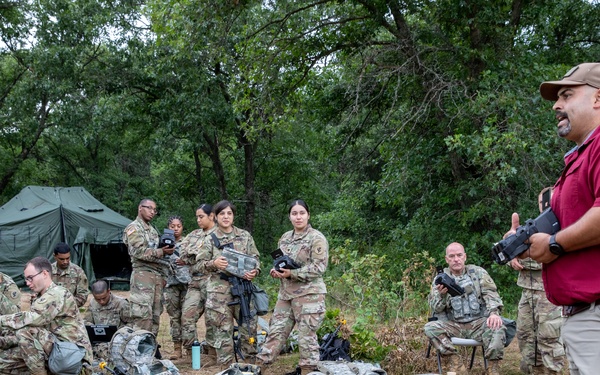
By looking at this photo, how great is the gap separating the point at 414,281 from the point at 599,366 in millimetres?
6773

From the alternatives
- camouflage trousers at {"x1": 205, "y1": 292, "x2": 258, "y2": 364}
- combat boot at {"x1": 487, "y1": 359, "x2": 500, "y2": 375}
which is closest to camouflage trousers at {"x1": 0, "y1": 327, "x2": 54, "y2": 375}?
camouflage trousers at {"x1": 205, "y1": 292, "x2": 258, "y2": 364}

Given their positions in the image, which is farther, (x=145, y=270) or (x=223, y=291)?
(x=145, y=270)

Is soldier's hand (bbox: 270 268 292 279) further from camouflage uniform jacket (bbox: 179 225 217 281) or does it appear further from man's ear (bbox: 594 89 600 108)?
man's ear (bbox: 594 89 600 108)

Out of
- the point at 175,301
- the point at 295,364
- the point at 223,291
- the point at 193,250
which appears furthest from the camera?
the point at 175,301

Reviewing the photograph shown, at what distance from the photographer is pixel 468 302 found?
6105 millimetres

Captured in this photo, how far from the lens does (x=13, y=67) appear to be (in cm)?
2052

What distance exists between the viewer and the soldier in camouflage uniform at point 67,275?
727 centimetres

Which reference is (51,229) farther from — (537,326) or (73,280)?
(537,326)

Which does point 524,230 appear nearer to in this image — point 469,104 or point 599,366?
point 599,366

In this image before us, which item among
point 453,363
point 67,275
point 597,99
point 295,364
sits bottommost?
point 295,364

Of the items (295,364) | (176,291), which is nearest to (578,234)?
(295,364)

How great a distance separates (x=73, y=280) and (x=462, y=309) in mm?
4769

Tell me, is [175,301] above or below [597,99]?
below

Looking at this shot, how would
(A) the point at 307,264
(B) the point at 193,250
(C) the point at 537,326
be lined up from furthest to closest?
(B) the point at 193,250 → (A) the point at 307,264 → (C) the point at 537,326
